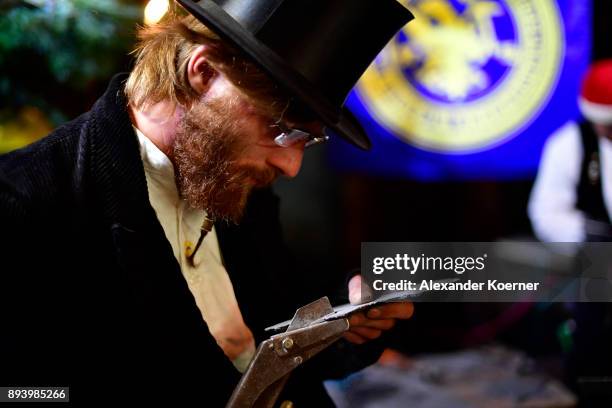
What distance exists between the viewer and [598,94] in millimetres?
2557

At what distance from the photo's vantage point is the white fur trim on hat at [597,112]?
2520mm

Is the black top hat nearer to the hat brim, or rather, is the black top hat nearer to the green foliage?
the hat brim

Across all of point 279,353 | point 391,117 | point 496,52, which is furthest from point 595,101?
point 279,353

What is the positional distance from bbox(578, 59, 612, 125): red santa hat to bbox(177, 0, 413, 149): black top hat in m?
1.52

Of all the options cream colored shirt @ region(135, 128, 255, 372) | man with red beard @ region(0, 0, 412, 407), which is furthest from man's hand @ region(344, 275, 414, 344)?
cream colored shirt @ region(135, 128, 255, 372)

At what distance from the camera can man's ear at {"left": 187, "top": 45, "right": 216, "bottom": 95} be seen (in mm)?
1254

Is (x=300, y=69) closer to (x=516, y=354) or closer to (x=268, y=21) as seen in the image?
→ (x=268, y=21)

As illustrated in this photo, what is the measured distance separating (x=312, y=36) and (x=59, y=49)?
91 cm

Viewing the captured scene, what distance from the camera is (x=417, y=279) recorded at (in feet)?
5.51

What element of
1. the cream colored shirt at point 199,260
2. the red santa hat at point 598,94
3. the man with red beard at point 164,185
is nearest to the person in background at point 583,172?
the red santa hat at point 598,94

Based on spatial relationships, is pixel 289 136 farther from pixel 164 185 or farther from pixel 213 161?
pixel 164 185

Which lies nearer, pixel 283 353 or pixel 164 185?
pixel 283 353

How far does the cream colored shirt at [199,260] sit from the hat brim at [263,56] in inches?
11.1

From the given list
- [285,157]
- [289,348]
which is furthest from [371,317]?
[285,157]
